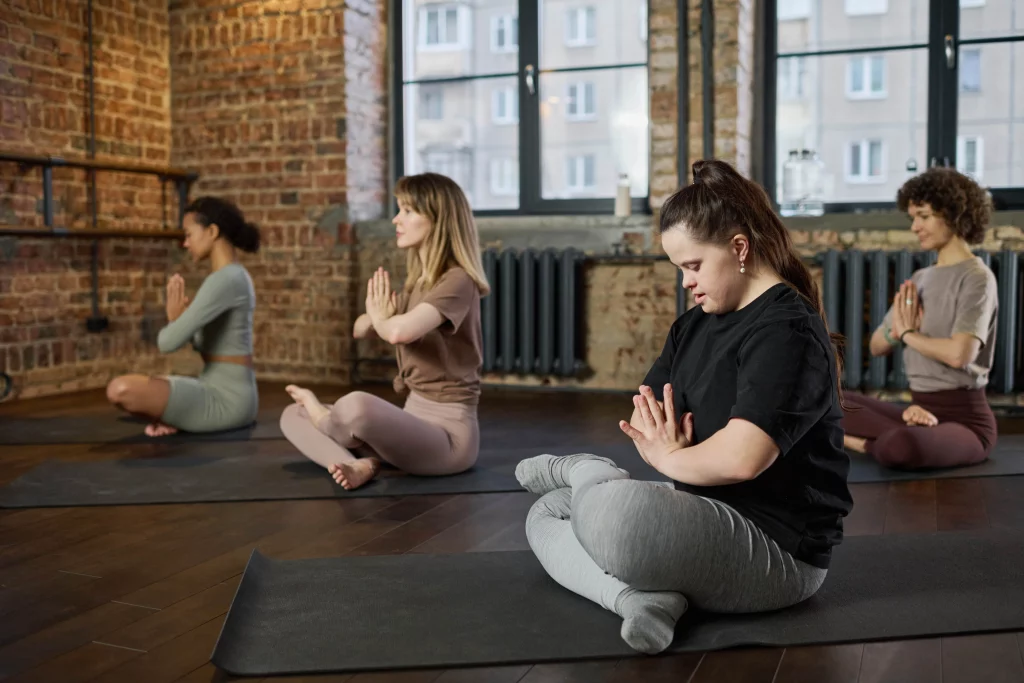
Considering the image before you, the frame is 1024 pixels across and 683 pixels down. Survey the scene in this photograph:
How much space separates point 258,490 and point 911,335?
2.11 meters

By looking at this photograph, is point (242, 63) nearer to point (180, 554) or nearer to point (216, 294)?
point (216, 294)

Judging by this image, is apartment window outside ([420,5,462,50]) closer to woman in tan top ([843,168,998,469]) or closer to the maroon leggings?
woman in tan top ([843,168,998,469])

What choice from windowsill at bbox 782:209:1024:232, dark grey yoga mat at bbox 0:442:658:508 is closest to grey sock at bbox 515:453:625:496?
dark grey yoga mat at bbox 0:442:658:508

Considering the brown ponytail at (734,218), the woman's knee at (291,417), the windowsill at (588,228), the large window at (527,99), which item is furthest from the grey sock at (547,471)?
the large window at (527,99)

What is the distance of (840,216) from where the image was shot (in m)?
5.05

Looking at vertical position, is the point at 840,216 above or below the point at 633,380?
above

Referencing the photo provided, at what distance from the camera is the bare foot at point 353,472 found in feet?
10.4

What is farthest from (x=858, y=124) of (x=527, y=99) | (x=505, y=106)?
(x=505, y=106)

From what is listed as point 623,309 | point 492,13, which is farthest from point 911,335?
point 492,13

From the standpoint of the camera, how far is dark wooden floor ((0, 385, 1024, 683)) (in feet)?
5.81

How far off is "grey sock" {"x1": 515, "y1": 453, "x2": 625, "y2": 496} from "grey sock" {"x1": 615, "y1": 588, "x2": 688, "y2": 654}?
0.30m

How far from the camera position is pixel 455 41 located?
606 centimetres

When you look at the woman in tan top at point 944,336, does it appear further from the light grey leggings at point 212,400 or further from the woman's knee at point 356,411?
the light grey leggings at point 212,400

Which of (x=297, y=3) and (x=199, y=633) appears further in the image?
(x=297, y=3)
